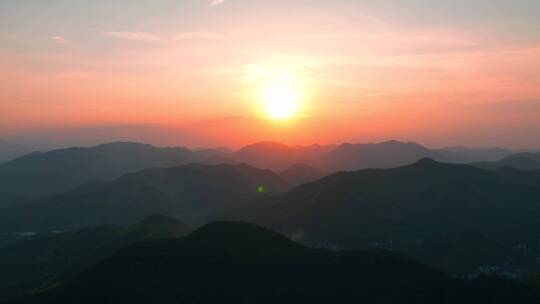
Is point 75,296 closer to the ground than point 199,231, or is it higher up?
closer to the ground

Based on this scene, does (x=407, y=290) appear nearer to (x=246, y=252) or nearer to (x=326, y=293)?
(x=326, y=293)

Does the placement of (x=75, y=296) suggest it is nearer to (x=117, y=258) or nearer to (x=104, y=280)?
(x=104, y=280)

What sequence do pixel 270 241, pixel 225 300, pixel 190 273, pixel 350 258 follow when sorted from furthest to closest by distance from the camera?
pixel 270 241 → pixel 350 258 → pixel 190 273 → pixel 225 300

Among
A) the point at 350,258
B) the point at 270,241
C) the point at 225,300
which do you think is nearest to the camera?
the point at 225,300

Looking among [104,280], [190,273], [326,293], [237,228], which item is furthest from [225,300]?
[237,228]

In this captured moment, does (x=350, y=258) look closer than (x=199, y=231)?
Yes

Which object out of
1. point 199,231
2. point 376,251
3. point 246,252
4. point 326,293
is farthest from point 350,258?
point 199,231
